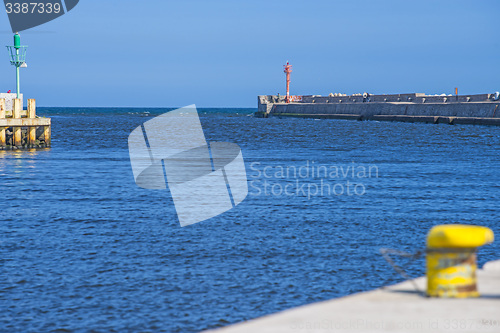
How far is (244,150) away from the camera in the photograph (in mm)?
36812

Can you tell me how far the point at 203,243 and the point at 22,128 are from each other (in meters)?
26.2

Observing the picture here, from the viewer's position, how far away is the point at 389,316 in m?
5.71

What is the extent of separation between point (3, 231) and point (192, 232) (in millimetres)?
3465

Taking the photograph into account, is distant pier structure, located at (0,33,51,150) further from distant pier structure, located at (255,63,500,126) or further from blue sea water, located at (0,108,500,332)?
distant pier structure, located at (255,63,500,126)

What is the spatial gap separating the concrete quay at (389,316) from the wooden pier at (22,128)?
2797 centimetres

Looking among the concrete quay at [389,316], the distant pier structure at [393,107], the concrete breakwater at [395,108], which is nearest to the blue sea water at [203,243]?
the concrete quay at [389,316]

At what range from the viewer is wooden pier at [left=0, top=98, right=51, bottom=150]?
32156 mm

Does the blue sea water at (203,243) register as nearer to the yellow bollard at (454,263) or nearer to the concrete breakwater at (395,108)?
the yellow bollard at (454,263)

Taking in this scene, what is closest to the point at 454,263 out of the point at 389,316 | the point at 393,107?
the point at 389,316

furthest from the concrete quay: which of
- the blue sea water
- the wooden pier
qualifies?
the wooden pier

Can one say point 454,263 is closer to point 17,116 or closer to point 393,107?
point 17,116

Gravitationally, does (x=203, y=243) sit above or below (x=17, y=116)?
below

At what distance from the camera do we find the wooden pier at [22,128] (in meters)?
32.2

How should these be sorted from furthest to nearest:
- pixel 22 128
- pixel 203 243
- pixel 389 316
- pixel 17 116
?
pixel 22 128
pixel 17 116
pixel 203 243
pixel 389 316
